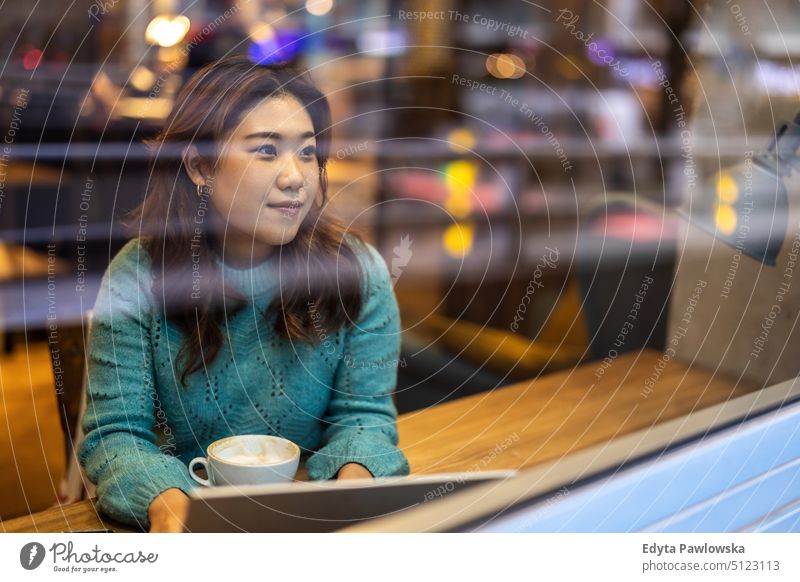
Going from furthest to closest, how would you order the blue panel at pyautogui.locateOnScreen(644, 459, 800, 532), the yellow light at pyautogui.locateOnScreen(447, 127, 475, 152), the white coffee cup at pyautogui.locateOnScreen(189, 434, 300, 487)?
1. the yellow light at pyautogui.locateOnScreen(447, 127, 475, 152)
2. the blue panel at pyautogui.locateOnScreen(644, 459, 800, 532)
3. the white coffee cup at pyautogui.locateOnScreen(189, 434, 300, 487)

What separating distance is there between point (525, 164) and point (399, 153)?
12 cm

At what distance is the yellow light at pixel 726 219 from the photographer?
890 mm

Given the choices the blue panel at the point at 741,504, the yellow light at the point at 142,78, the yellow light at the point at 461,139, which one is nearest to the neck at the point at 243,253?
the yellow light at the point at 142,78

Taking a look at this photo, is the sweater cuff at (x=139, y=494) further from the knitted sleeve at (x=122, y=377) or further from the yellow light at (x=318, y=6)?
the yellow light at (x=318, y=6)

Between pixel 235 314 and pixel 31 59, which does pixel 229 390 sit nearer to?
pixel 235 314

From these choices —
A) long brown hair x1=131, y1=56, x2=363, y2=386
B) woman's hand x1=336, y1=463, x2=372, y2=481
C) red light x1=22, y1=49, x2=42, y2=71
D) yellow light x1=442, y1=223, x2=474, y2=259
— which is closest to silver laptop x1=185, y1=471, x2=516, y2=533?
woman's hand x1=336, y1=463, x2=372, y2=481

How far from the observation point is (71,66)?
0.64 meters

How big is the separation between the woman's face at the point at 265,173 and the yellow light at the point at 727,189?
0.44 m

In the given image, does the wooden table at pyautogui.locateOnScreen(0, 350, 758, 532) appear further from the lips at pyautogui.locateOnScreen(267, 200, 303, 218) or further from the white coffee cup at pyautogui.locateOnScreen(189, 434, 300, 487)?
the lips at pyautogui.locateOnScreen(267, 200, 303, 218)

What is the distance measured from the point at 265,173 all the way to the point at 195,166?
5 centimetres

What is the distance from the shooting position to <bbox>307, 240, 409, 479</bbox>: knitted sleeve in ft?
2.41

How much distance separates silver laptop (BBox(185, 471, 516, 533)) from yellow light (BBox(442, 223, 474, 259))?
22cm
